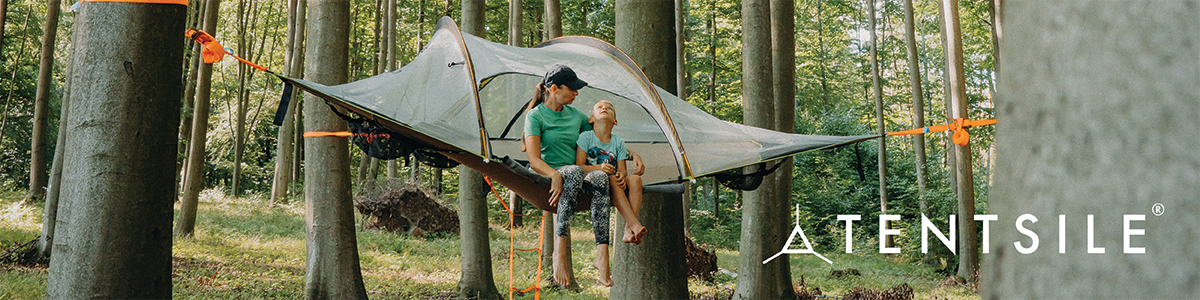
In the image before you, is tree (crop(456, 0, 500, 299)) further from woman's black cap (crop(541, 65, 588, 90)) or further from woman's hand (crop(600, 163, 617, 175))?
woman's hand (crop(600, 163, 617, 175))

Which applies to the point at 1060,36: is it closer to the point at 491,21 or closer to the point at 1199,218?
the point at 1199,218

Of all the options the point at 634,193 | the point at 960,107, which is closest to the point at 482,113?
the point at 634,193

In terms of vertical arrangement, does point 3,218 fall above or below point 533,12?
below

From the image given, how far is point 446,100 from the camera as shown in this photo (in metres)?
3.64

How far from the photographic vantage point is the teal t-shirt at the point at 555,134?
3.42 metres

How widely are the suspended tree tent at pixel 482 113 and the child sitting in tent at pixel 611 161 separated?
0.57 ft

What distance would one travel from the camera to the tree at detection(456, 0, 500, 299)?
6.75m

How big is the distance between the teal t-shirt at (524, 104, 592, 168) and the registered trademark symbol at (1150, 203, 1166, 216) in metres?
2.69

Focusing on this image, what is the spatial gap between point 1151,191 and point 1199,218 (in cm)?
6

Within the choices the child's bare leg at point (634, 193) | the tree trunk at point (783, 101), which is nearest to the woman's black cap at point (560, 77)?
the child's bare leg at point (634, 193)

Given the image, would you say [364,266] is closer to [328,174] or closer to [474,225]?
[474,225]

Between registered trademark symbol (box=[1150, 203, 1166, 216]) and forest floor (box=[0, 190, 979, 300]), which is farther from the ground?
registered trademark symbol (box=[1150, 203, 1166, 216])

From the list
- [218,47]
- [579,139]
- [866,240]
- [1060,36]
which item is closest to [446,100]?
[579,139]

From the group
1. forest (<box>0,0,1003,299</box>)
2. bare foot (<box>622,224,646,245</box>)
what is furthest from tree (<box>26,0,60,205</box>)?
bare foot (<box>622,224,646,245</box>)
